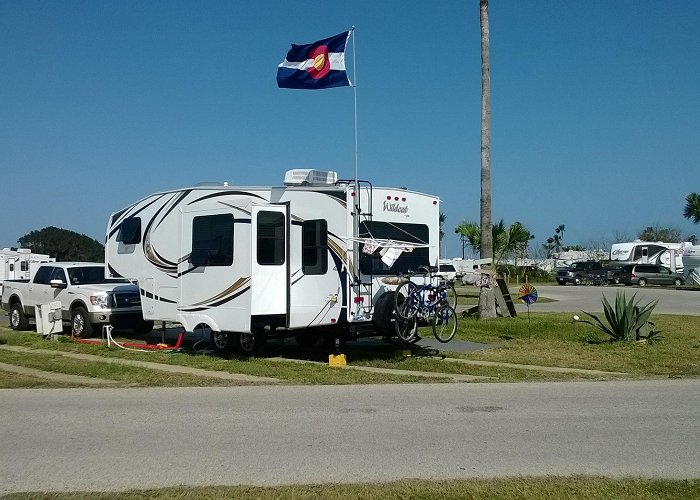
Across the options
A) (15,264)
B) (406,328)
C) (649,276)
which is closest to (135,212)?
(406,328)

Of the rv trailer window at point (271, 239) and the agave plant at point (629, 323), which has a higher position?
the rv trailer window at point (271, 239)

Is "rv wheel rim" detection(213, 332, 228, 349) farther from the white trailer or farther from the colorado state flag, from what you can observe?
the white trailer

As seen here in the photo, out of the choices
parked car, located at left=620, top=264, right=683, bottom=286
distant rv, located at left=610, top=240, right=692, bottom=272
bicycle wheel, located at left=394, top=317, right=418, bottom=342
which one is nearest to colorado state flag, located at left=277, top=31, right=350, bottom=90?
bicycle wheel, located at left=394, top=317, right=418, bottom=342

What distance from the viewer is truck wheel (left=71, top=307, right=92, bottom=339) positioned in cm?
1752

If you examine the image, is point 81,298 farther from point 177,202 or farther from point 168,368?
point 168,368

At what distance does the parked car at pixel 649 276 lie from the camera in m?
50.5

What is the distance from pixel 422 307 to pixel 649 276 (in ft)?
138

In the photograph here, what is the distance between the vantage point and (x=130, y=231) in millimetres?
15500

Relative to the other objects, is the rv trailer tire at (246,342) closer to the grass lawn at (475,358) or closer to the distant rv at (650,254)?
the grass lawn at (475,358)

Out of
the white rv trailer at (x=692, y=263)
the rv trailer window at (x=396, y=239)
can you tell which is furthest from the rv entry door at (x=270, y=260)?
the white rv trailer at (x=692, y=263)

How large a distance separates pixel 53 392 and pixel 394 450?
582 centimetres

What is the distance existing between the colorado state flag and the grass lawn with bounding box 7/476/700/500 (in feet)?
37.0

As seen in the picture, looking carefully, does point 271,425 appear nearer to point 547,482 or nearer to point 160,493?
point 160,493

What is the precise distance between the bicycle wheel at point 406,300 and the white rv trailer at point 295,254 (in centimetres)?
18
